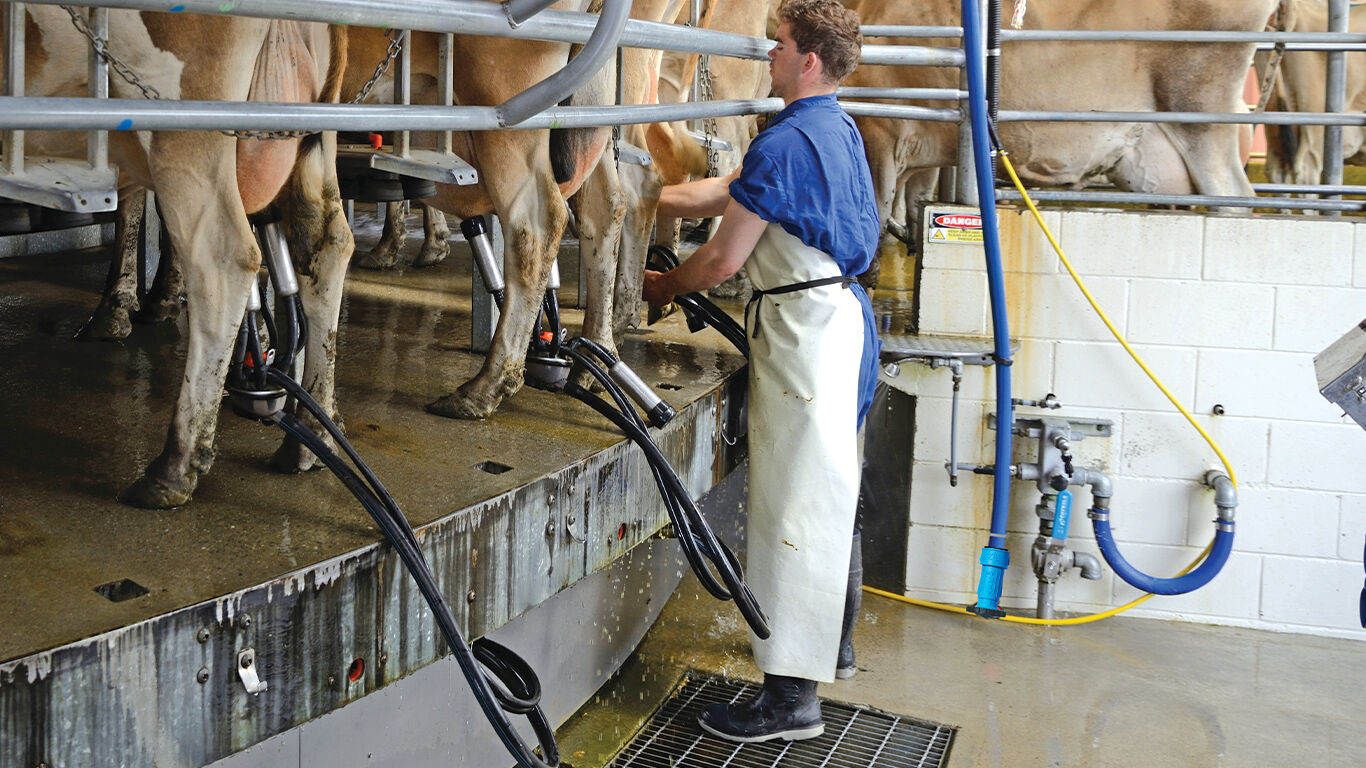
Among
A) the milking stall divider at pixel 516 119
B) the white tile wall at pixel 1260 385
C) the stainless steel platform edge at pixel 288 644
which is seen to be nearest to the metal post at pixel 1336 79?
the milking stall divider at pixel 516 119

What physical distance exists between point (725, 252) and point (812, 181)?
324 mm

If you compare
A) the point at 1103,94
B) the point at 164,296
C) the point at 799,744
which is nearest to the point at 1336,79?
the point at 1103,94

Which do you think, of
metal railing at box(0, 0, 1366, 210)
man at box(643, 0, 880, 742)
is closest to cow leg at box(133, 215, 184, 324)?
man at box(643, 0, 880, 742)

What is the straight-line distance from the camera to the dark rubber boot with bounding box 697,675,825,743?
4047 millimetres

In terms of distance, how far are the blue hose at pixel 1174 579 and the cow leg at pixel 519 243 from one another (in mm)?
2447

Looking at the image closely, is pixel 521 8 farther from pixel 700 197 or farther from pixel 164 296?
pixel 164 296

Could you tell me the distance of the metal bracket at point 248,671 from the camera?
2.43m

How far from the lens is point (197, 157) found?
286 centimetres

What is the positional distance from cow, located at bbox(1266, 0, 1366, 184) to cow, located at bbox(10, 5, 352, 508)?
6786mm

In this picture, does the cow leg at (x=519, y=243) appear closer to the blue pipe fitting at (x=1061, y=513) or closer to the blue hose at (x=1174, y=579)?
the blue pipe fitting at (x=1061, y=513)

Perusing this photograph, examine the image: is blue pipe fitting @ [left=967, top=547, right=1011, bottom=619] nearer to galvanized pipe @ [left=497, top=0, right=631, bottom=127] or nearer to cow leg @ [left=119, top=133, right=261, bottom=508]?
galvanized pipe @ [left=497, top=0, right=631, bottom=127]

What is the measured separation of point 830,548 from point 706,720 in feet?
2.30

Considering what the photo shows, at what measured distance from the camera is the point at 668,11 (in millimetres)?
4988

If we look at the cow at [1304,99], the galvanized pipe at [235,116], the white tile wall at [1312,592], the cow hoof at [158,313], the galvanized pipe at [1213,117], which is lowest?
the white tile wall at [1312,592]
